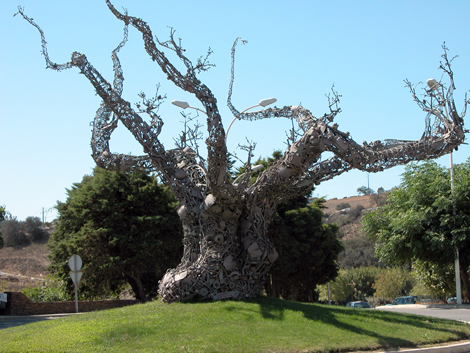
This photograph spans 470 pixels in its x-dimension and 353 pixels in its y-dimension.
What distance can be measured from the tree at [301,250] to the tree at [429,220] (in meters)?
3.10

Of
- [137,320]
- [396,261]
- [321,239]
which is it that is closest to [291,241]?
[321,239]

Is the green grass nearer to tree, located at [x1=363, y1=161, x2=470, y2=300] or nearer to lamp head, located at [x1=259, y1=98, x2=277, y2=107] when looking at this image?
lamp head, located at [x1=259, y1=98, x2=277, y2=107]

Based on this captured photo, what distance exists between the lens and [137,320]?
1091 centimetres

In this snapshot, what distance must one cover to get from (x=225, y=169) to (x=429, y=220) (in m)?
15.2

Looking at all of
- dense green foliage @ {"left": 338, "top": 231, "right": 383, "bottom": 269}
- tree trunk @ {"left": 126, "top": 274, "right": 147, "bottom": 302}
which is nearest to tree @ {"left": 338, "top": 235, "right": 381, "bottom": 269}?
dense green foliage @ {"left": 338, "top": 231, "right": 383, "bottom": 269}

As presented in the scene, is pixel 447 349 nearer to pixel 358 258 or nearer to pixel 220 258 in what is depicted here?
pixel 220 258

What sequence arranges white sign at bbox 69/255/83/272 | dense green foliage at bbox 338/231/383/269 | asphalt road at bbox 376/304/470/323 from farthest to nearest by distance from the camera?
1. dense green foliage at bbox 338/231/383/269
2. asphalt road at bbox 376/304/470/323
3. white sign at bbox 69/255/83/272

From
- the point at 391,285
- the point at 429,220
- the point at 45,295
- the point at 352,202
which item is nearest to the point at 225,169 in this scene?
Answer: the point at 429,220

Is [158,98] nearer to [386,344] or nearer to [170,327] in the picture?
[170,327]

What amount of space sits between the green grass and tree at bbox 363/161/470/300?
1098cm

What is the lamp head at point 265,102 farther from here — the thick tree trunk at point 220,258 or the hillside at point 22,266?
the hillside at point 22,266

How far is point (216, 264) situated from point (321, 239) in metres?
16.4

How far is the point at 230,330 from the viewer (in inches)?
401

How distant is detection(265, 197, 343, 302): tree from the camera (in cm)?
2675
